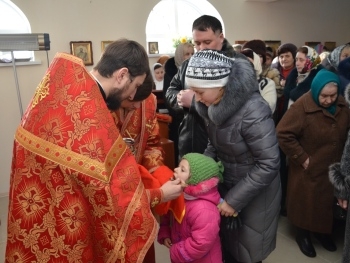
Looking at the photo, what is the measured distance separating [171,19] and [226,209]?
230 inches

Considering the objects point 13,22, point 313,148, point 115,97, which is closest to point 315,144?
point 313,148

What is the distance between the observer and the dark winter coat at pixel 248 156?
1506 mm

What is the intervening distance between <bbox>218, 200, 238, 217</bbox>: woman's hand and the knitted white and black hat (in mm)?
610

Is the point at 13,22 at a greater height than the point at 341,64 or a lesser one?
greater

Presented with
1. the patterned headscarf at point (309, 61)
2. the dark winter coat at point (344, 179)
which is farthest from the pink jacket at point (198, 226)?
the patterned headscarf at point (309, 61)

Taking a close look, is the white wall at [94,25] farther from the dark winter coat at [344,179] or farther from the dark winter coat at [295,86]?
the dark winter coat at [344,179]

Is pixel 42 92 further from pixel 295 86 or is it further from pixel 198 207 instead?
pixel 295 86

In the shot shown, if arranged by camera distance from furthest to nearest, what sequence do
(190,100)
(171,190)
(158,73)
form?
(158,73) < (190,100) < (171,190)

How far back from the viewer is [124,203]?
3.67ft

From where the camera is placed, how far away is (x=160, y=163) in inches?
75.0

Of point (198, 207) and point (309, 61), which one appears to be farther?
point (309, 61)

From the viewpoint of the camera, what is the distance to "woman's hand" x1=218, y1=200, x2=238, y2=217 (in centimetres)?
162

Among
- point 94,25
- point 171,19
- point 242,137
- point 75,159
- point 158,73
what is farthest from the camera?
point 171,19

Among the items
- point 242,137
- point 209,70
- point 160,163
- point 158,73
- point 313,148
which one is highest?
point 209,70
